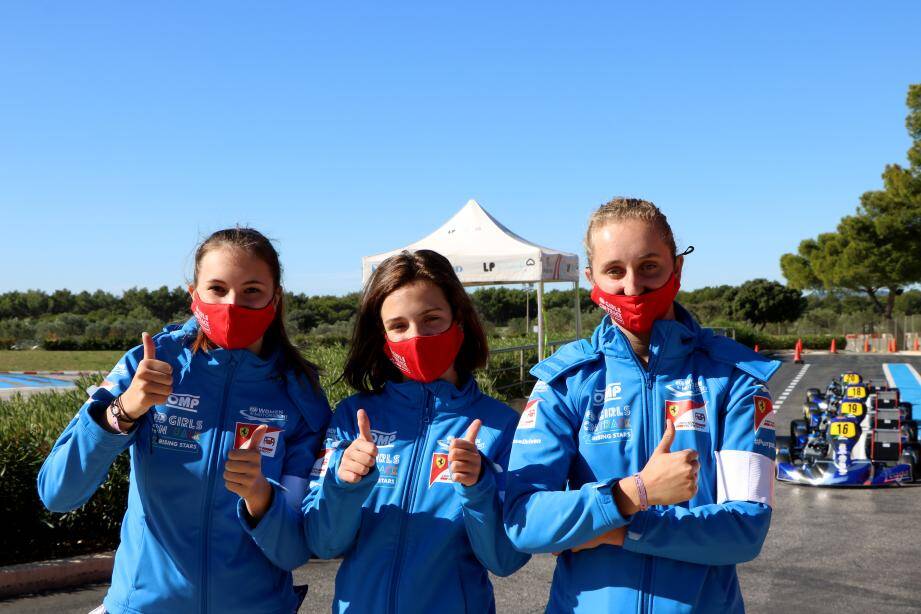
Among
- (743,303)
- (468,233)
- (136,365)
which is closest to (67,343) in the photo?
(468,233)

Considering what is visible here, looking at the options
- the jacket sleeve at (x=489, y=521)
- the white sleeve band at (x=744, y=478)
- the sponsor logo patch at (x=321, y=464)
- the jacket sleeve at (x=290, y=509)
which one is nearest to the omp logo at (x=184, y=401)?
the jacket sleeve at (x=290, y=509)

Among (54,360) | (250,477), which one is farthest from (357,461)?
(54,360)

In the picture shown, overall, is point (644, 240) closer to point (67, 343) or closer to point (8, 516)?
point (8, 516)

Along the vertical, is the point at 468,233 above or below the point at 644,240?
above

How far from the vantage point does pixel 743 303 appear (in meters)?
56.8

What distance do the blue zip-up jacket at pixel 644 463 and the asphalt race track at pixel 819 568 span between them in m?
3.61

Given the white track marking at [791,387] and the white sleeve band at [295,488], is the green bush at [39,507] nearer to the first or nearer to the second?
the white sleeve band at [295,488]

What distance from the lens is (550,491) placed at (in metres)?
2.13

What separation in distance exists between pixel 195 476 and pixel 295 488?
0.98ft

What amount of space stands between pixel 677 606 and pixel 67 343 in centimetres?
3795

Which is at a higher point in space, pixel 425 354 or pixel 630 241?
pixel 630 241

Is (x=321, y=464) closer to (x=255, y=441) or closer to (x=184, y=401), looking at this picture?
(x=255, y=441)

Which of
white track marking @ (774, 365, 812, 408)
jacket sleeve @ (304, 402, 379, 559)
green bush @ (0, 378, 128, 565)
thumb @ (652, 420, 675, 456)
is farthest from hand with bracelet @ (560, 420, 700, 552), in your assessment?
white track marking @ (774, 365, 812, 408)

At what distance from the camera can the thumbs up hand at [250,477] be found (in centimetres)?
213
